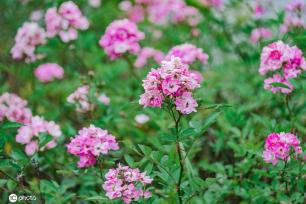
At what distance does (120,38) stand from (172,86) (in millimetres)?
1220

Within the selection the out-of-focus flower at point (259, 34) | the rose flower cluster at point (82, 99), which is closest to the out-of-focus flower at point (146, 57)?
the out-of-focus flower at point (259, 34)

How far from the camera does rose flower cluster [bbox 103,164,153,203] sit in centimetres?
198

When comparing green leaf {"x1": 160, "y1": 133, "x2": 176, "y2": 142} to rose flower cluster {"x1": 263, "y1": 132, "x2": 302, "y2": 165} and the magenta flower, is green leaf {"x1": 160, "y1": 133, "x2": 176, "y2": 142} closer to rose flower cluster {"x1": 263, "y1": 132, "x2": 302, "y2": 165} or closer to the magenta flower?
rose flower cluster {"x1": 263, "y1": 132, "x2": 302, "y2": 165}

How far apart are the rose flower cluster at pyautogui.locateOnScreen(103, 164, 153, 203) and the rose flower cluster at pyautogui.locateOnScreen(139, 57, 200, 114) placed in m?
0.27

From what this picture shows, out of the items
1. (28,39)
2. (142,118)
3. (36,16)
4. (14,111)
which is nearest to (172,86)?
(14,111)

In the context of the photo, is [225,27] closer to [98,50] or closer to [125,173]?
[98,50]

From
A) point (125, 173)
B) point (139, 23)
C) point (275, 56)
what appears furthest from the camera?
point (139, 23)

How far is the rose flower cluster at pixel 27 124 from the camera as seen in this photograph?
2754mm

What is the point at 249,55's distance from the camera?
411cm

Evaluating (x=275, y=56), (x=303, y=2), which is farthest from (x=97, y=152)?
(x=303, y=2)

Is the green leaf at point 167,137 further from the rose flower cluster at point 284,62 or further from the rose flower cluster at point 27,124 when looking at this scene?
the rose flower cluster at point 27,124

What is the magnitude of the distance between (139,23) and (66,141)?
80.6 inches

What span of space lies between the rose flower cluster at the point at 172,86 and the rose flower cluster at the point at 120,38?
43.7 inches

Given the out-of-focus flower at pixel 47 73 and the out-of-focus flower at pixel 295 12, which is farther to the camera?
the out-of-focus flower at pixel 47 73
